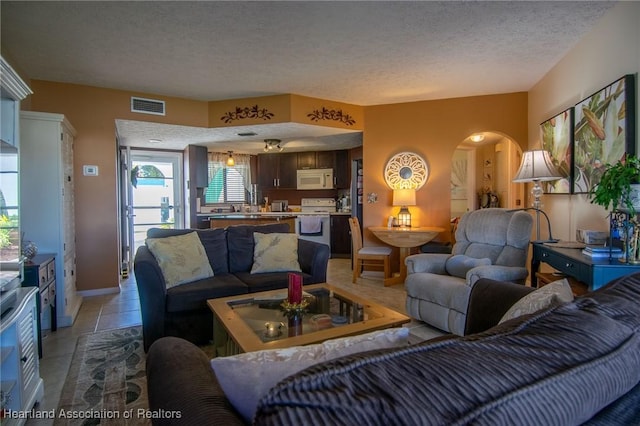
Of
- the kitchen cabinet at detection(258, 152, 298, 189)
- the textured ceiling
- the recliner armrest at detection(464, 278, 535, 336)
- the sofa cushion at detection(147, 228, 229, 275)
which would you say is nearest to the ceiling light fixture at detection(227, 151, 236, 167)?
the kitchen cabinet at detection(258, 152, 298, 189)

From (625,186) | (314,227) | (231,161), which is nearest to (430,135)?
(314,227)

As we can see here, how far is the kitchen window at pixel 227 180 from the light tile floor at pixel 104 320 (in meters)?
2.57

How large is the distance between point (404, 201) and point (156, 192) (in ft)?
15.2

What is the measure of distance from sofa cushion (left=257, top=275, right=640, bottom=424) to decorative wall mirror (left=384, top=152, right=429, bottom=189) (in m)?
4.32

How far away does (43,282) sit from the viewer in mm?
2713

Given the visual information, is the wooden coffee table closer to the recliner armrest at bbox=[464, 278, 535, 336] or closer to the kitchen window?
the recliner armrest at bbox=[464, 278, 535, 336]

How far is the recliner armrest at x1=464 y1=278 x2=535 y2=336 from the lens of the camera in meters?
1.51

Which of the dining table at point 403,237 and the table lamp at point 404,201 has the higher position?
the table lamp at point 404,201

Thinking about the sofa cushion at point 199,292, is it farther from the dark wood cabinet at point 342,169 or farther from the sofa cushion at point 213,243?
the dark wood cabinet at point 342,169

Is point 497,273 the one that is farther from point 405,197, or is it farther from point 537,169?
point 405,197

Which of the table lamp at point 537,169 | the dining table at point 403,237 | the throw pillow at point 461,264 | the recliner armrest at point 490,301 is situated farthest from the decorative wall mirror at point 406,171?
the recliner armrest at point 490,301

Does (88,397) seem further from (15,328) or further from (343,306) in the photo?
(343,306)

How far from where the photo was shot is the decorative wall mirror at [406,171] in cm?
482

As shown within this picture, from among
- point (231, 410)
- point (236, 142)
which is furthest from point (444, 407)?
point (236, 142)
